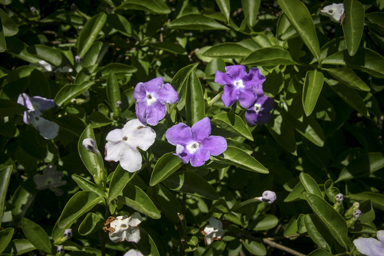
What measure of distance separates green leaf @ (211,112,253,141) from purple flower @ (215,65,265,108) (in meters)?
0.06

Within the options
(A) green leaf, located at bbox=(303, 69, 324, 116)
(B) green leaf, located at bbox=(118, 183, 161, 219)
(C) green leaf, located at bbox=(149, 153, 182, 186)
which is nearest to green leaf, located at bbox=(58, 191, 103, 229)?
(B) green leaf, located at bbox=(118, 183, 161, 219)

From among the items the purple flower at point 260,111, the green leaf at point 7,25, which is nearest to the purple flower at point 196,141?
the purple flower at point 260,111

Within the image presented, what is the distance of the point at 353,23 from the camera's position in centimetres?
140

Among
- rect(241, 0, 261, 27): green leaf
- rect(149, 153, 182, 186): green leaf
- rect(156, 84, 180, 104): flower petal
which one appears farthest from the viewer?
rect(241, 0, 261, 27): green leaf

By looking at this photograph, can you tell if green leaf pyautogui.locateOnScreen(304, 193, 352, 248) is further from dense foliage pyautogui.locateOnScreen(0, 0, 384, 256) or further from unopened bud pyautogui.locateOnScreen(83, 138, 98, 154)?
unopened bud pyautogui.locateOnScreen(83, 138, 98, 154)

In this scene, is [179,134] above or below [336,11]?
below

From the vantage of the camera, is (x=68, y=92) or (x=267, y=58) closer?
(x=267, y=58)

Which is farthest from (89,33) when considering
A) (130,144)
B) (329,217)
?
(329,217)

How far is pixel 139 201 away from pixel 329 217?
0.83 m

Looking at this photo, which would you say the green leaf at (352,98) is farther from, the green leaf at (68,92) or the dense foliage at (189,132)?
the green leaf at (68,92)

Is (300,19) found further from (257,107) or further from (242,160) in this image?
(242,160)

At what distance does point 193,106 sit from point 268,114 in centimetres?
48

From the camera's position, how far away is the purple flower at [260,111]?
1555 millimetres

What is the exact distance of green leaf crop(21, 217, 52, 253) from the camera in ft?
4.91
